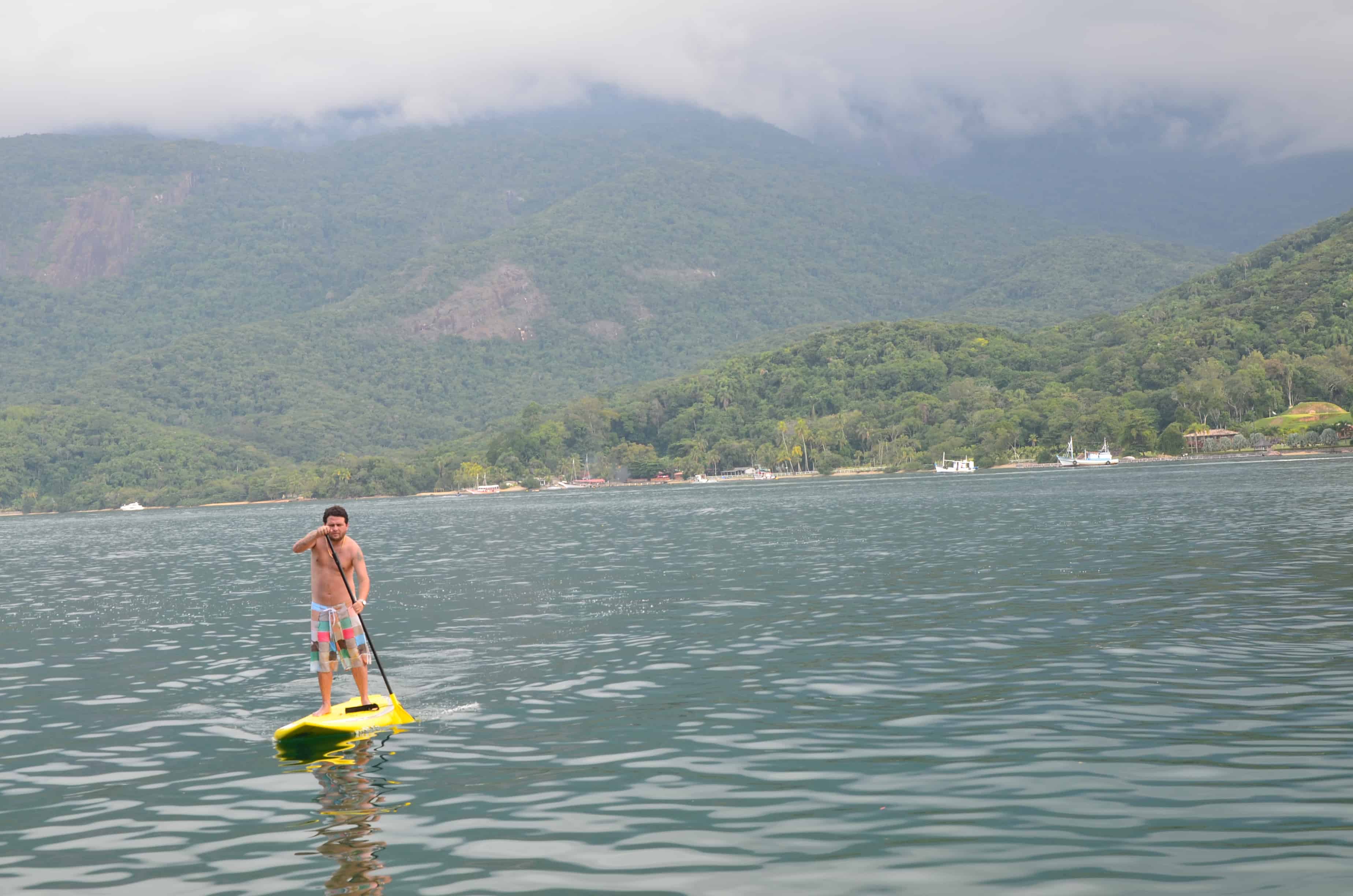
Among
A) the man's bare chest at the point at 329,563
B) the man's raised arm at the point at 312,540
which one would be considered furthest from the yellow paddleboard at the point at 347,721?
the man's raised arm at the point at 312,540

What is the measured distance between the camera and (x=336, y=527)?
1883cm

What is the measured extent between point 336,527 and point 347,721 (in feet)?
9.79

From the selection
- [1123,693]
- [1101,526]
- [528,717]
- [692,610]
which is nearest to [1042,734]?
[1123,693]

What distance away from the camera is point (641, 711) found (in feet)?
63.2

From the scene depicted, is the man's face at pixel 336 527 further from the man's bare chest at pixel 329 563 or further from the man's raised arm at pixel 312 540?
the man's bare chest at pixel 329 563

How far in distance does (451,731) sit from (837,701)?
6098mm

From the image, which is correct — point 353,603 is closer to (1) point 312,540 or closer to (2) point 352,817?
(1) point 312,540

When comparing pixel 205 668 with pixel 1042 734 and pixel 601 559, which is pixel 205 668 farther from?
pixel 601 559

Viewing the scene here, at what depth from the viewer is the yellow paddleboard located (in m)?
17.9

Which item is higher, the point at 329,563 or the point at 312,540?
the point at 312,540

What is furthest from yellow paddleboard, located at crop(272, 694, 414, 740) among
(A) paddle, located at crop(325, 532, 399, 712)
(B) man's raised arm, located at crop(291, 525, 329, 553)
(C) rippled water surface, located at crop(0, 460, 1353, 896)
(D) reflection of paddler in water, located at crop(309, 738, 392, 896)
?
(B) man's raised arm, located at crop(291, 525, 329, 553)

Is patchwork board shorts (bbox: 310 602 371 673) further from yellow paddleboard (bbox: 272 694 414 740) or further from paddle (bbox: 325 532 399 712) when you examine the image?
yellow paddleboard (bbox: 272 694 414 740)

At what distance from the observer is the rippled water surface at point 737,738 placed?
12031 mm

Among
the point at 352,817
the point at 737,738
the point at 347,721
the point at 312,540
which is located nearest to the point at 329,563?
the point at 312,540
